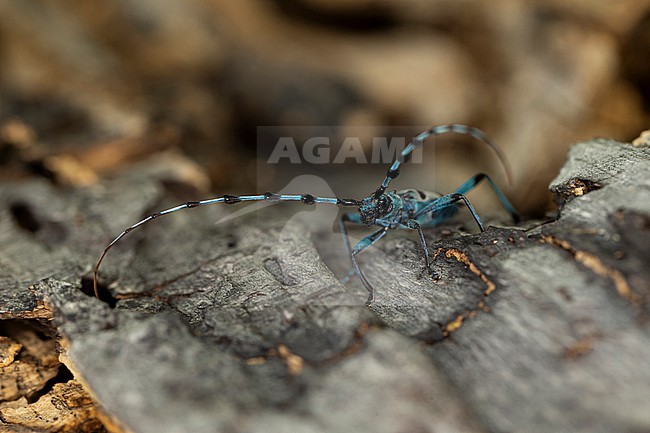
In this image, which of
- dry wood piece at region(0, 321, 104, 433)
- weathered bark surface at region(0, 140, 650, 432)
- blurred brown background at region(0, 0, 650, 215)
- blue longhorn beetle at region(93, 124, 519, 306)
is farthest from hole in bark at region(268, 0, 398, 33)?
dry wood piece at region(0, 321, 104, 433)

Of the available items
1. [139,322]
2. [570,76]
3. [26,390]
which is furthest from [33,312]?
[570,76]

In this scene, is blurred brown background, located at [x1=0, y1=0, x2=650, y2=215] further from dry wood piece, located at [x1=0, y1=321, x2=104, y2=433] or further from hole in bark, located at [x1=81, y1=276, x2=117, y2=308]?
dry wood piece, located at [x1=0, y1=321, x2=104, y2=433]

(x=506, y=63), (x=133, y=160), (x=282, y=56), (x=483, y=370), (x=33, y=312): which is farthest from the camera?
(x=282, y=56)

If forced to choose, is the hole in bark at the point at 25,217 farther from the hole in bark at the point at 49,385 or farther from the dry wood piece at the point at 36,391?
the hole in bark at the point at 49,385

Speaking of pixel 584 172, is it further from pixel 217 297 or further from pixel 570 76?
pixel 570 76

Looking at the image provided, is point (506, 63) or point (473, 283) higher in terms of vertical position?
point (506, 63)

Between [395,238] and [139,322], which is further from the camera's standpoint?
[395,238]
